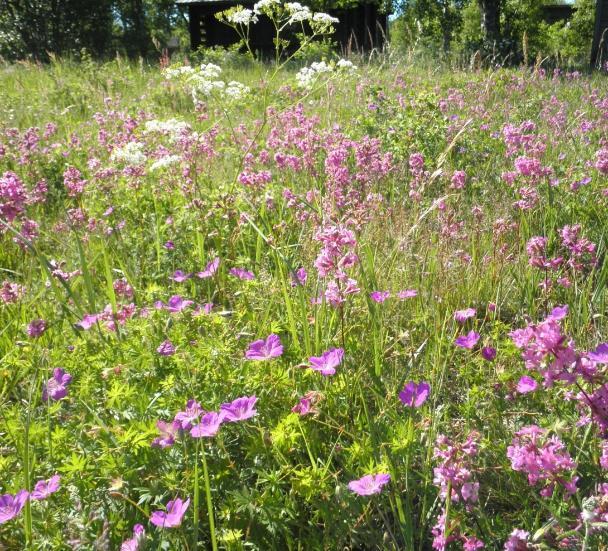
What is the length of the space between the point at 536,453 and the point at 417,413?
689mm

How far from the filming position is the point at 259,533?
1.59 m

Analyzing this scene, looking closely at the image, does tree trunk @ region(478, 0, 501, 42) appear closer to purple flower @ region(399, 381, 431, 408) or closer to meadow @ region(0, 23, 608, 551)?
meadow @ region(0, 23, 608, 551)

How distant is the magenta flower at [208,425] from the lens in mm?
1474

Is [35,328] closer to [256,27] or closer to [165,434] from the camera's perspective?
[165,434]

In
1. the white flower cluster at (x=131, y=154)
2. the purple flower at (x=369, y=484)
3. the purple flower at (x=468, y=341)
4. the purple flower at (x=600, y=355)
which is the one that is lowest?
the purple flower at (x=369, y=484)

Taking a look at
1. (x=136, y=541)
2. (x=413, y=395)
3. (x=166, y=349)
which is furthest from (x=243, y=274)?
(x=136, y=541)

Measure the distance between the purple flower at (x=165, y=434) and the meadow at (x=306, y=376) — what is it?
11 millimetres

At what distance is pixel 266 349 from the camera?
1.86m

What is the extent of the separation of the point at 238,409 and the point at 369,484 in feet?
1.37

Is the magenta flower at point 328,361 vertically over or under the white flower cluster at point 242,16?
under

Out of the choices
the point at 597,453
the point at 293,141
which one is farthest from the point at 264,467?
the point at 293,141

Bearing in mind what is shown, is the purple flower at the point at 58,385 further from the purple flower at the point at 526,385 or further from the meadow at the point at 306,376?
the purple flower at the point at 526,385

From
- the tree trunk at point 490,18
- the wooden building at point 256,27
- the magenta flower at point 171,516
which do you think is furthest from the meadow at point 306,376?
the wooden building at point 256,27

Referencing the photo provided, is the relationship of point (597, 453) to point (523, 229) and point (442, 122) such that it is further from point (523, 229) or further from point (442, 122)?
point (442, 122)
